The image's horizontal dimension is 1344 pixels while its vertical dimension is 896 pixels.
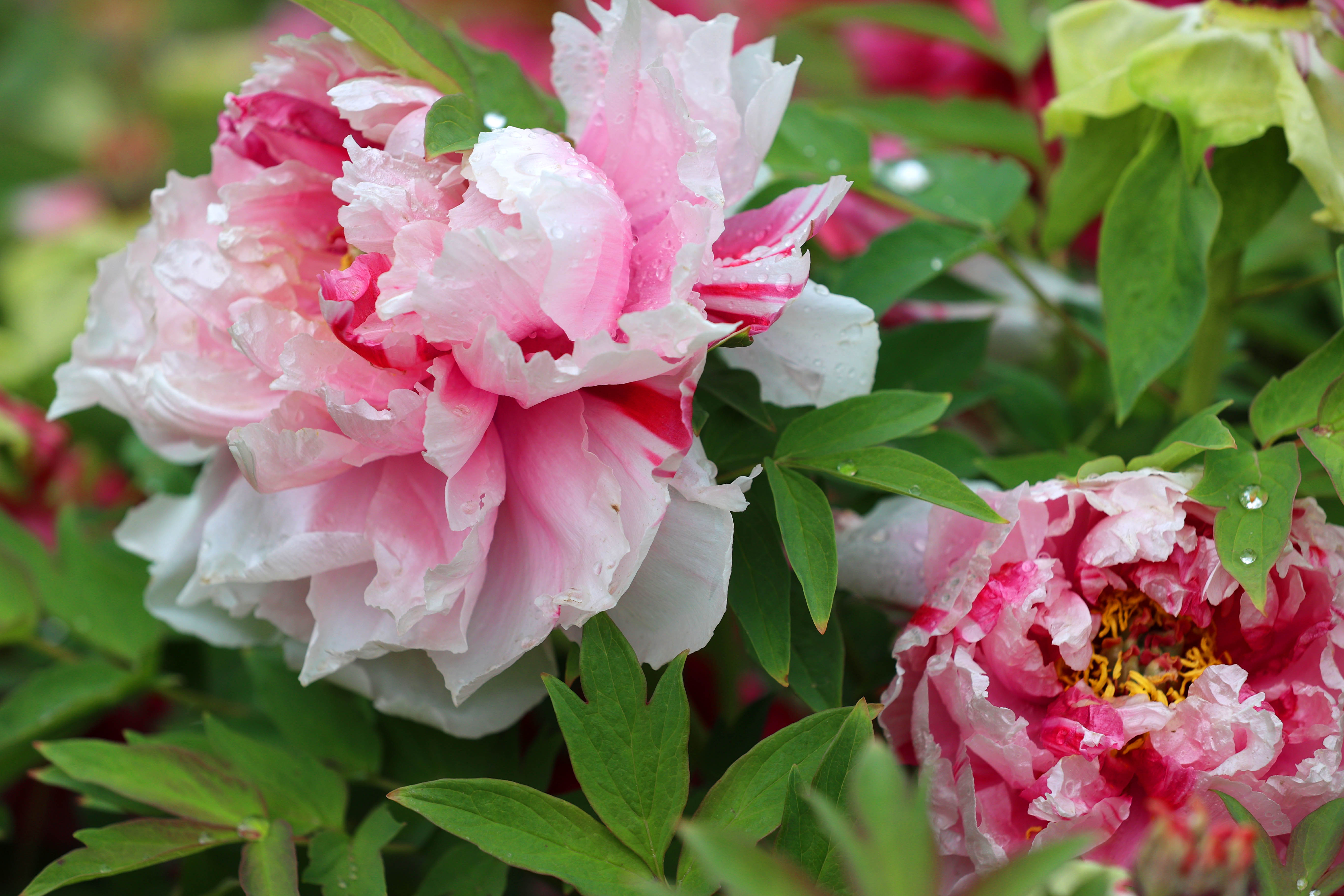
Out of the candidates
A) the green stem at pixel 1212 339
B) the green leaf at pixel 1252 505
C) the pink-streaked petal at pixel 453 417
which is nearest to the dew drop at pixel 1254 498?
the green leaf at pixel 1252 505

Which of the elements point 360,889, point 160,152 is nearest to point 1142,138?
point 360,889

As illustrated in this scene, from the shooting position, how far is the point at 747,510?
0.33 m

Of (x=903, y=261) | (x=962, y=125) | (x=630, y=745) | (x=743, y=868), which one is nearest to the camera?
(x=743, y=868)

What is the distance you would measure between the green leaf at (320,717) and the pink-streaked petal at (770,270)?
205mm

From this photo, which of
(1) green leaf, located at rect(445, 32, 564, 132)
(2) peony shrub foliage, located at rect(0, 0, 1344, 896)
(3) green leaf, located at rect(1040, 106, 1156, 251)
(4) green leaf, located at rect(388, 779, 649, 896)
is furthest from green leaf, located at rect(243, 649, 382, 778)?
(3) green leaf, located at rect(1040, 106, 1156, 251)

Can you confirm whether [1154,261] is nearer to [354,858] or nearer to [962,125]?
[962,125]

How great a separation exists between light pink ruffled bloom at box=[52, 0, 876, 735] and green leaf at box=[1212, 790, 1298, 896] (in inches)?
5.5

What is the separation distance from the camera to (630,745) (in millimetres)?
293

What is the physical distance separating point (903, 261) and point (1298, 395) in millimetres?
136

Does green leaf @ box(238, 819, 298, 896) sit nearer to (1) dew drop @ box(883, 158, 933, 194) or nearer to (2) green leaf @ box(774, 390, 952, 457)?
(2) green leaf @ box(774, 390, 952, 457)

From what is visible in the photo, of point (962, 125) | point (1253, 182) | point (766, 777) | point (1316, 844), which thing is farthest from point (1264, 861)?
point (962, 125)

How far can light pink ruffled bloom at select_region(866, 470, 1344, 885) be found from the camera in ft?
0.98

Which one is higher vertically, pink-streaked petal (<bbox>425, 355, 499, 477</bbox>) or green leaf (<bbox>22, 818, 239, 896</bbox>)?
pink-streaked petal (<bbox>425, 355, 499, 477</bbox>)

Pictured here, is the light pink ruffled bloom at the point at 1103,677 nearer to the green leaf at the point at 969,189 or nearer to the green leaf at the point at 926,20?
the green leaf at the point at 969,189
